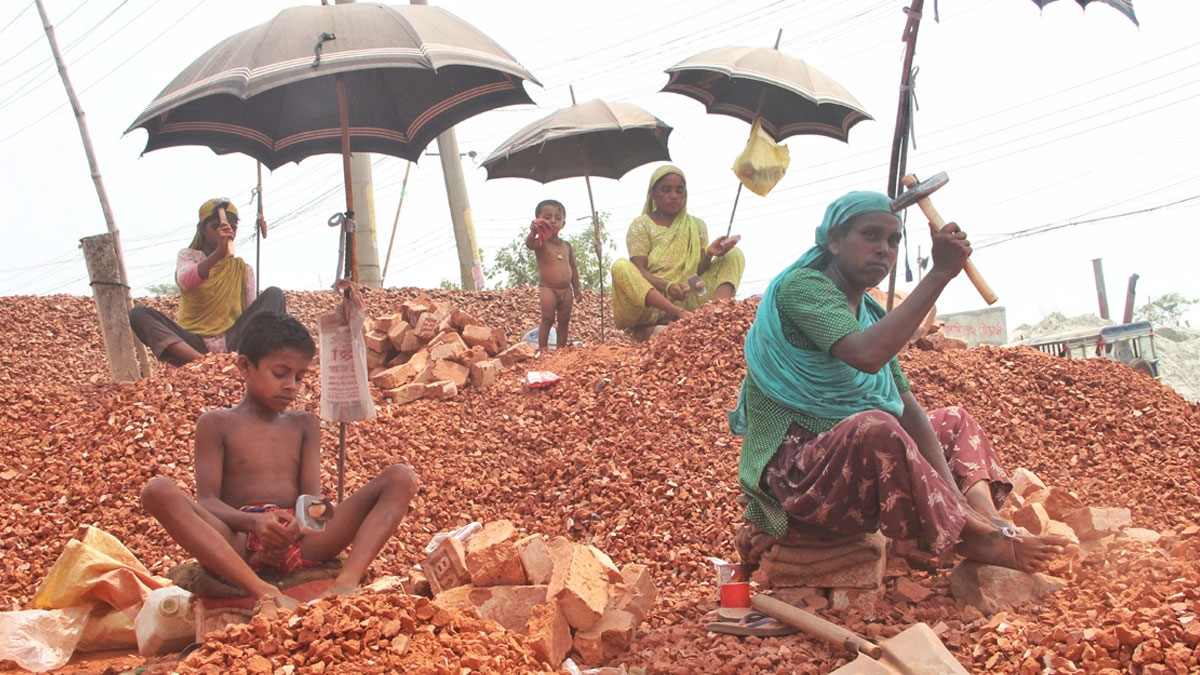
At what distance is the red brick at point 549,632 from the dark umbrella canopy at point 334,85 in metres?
2.32


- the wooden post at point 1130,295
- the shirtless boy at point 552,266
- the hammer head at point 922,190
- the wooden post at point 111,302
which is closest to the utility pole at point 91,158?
the wooden post at point 111,302

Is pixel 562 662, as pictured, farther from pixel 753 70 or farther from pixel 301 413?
pixel 753 70

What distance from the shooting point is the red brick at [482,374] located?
278 inches

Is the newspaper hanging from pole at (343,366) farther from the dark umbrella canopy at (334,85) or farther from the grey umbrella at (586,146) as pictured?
the grey umbrella at (586,146)

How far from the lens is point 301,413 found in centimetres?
360

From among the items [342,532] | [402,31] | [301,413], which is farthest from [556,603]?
[402,31]

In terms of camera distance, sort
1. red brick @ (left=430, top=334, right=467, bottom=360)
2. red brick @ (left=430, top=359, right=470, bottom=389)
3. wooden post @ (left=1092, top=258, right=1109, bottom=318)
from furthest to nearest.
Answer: wooden post @ (left=1092, top=258, right=1109, bottom=318)
red brick @ (left=430, top=334, right=467, bottom=360)
red brick @ (left=430, top=359, right=470, bottom=389)

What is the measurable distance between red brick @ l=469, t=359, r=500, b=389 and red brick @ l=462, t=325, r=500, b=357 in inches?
19.6

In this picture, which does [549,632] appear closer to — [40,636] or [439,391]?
[40,636]

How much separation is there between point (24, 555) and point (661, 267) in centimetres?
491

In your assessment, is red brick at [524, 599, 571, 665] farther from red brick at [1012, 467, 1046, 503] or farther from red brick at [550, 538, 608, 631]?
red brick at [1012, 467, 1046, 503]

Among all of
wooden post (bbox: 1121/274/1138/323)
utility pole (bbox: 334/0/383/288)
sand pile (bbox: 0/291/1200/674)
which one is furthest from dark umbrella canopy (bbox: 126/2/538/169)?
wooden post (bbox: 1121/274/1138/323)

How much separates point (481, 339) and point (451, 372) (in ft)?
2.07

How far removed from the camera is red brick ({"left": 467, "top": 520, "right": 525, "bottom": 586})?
131 inches
